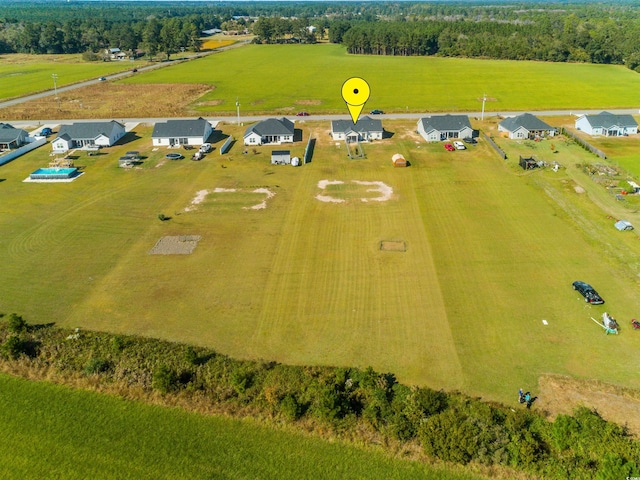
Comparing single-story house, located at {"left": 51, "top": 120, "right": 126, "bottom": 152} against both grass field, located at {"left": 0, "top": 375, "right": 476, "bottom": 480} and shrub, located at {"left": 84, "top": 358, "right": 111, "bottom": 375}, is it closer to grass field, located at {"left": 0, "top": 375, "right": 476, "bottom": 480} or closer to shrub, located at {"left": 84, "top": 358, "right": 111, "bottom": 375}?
shrub, located at {"left": 84, "top": 358, "right": 111, "bottom": 375}

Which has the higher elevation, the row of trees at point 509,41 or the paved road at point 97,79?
the row of trees at point 509,41

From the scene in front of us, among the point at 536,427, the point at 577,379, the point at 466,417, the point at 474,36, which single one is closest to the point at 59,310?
the point at 466,417

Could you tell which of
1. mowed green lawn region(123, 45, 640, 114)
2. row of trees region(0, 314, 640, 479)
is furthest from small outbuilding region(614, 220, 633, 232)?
mowed green lawn region(123, 45, 640, 114)

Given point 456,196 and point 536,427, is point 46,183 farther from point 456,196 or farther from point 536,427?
point 536,427

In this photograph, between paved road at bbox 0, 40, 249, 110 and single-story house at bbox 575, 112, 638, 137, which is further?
paved road at bbox 0, 40, 249, 110

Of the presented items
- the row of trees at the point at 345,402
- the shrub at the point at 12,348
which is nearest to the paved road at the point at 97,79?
the shrub at the point at 12,348

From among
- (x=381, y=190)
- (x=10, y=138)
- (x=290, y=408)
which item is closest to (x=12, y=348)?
(x=290, y=408)

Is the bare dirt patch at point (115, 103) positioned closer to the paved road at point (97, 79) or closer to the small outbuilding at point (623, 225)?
the paved road at point (97, 79)
